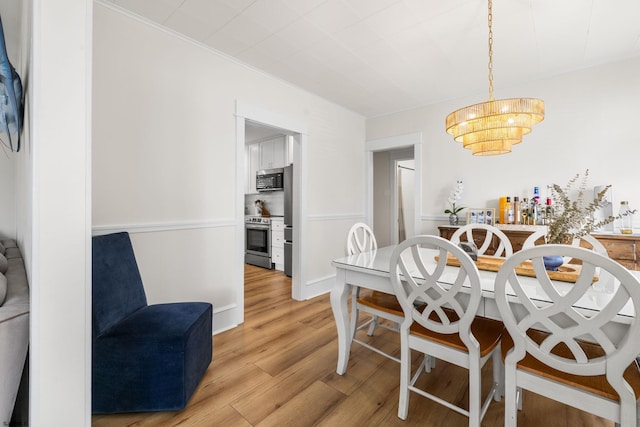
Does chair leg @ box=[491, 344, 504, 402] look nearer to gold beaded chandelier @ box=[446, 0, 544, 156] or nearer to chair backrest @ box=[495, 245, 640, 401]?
chair backrest @ box=[495, 245, 640, 401]

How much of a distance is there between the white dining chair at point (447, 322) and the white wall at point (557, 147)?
2209mm

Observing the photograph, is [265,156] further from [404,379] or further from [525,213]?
[404,379]

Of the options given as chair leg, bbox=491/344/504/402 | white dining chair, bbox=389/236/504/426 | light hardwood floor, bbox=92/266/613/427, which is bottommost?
light hardwood floor, bbox=92/266/613/427

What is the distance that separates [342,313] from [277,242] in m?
3.05

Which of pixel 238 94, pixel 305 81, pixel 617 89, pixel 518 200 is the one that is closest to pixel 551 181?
pixel 518 200

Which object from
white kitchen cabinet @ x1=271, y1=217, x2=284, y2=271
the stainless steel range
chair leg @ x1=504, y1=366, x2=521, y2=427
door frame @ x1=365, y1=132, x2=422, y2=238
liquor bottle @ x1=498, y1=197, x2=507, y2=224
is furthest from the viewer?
the stainless steel range

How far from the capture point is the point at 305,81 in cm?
312

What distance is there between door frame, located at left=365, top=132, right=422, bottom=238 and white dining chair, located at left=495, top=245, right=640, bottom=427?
8.74 feet

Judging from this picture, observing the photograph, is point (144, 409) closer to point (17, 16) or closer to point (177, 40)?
point (177, 40)

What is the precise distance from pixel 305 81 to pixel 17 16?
7.66 ft

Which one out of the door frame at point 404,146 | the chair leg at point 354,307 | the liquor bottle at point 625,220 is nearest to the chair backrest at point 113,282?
the chair leg at point 354,307

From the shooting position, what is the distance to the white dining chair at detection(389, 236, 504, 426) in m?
1.30

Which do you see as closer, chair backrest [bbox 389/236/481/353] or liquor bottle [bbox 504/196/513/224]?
chair backrest [bbox 389/236/481/353]

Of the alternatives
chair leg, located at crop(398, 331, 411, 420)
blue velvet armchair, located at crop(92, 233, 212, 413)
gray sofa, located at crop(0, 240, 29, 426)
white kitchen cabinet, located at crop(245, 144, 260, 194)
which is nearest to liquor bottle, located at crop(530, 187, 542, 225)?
chair leg, located at crop(398, 331, 411, 420)
